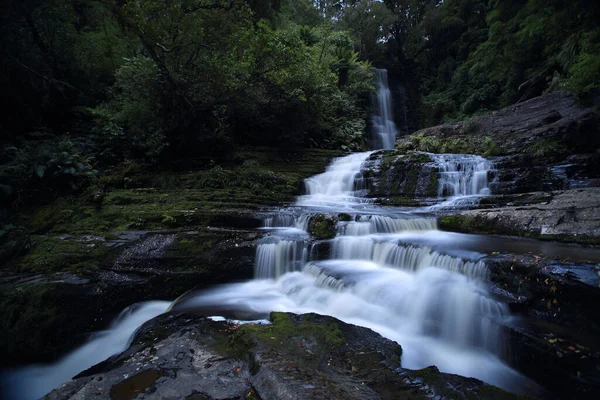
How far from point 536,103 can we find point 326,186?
29.9 feet

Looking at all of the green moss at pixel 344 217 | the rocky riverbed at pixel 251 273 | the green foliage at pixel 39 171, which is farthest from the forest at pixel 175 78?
the green moss at pixel 344 217

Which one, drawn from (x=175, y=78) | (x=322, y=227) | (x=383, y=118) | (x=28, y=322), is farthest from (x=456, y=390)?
(x=383, y=118)

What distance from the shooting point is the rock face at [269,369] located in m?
2.49

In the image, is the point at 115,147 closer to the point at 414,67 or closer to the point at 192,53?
the point at 192,53

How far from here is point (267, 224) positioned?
6.95m

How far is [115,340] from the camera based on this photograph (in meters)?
4.20

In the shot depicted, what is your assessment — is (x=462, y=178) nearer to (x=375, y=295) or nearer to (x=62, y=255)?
(x=375, y=295)

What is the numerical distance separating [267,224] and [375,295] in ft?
10.8

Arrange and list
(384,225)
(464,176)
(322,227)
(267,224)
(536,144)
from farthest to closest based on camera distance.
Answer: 1. (536,144)
2. (464,176)
3. (267,224)
4. (384,225)
5. (322,227)

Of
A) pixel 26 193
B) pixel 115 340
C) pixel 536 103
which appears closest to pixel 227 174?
pixel 26 193

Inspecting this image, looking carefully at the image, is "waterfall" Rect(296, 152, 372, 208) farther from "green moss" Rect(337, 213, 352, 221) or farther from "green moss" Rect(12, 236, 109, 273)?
"green moss" Rect(12, 236, 109, 273)

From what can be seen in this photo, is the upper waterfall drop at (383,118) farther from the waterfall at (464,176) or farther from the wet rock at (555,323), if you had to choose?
the wet rock at (555,323)

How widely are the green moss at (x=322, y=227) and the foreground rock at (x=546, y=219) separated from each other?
2281 mm

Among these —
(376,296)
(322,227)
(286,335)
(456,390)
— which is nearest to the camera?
(456,390)
